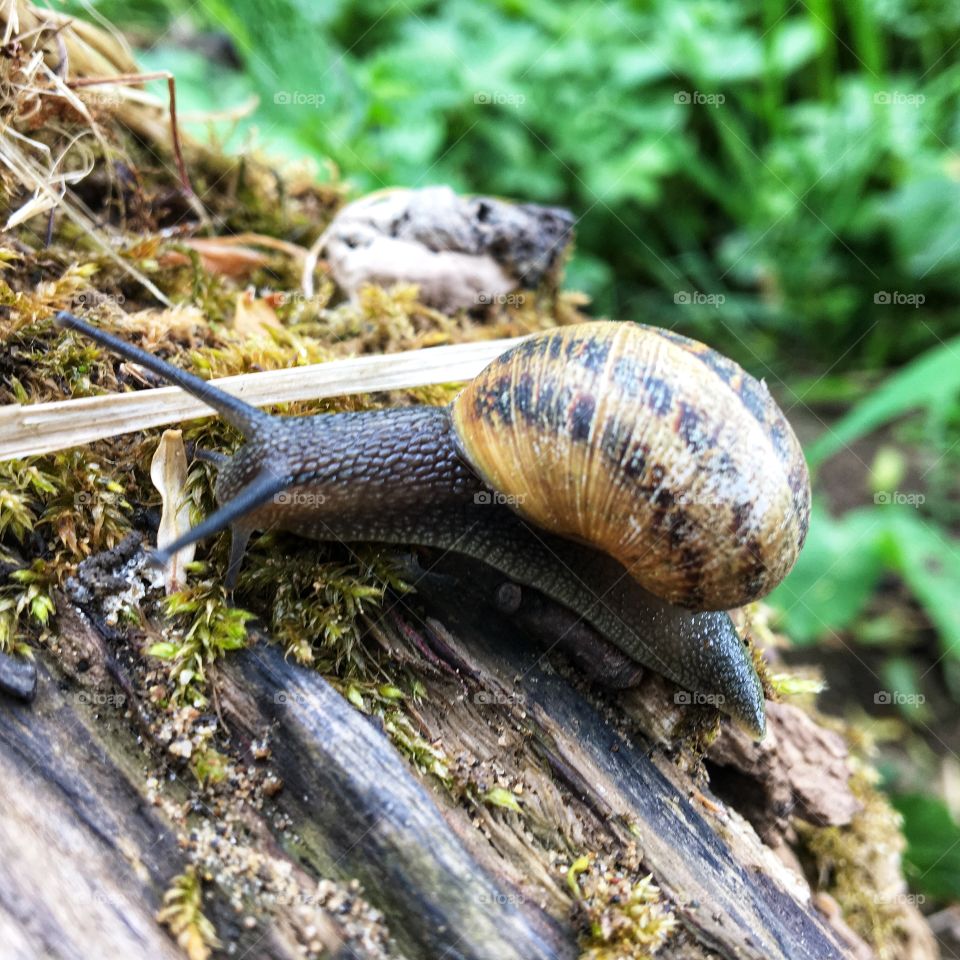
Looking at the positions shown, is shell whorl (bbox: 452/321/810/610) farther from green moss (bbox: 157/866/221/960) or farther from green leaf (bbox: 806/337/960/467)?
green leaf (bbox: 806/337/960/467)

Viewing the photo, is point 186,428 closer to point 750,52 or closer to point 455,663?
point 455,663

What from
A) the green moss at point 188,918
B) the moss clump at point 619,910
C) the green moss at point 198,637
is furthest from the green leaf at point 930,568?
the green moss at point 188,918

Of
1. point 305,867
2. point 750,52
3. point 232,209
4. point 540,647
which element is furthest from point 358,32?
point 305,867

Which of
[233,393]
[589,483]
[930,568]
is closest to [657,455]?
[589,483]

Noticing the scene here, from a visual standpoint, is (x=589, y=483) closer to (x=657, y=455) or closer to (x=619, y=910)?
(x=657, y=455)

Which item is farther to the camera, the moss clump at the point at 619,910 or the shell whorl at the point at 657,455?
the shell whorl at the point at 657,455

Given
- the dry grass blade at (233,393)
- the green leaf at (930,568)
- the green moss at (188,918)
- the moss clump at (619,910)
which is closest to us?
the green moss at (188,918)

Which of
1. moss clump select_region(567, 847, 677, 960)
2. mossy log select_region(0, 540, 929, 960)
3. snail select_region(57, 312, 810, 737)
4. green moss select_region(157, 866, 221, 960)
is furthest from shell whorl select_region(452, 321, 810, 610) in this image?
green moss select_region(157, 866, 221, 960)

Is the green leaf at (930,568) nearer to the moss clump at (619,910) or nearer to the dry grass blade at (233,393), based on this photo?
the dry grass blade at (233,393)
